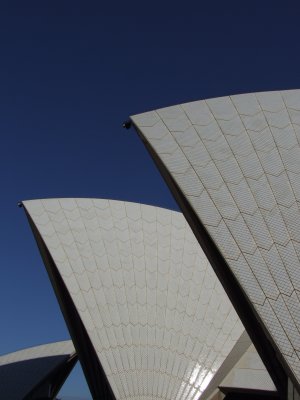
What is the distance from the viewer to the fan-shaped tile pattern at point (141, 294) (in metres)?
13.7

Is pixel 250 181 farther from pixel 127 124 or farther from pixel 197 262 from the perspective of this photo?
pixel 197 262

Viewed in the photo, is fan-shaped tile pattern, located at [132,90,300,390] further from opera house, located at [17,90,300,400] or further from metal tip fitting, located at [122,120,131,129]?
metal tip fitting, located at [122,120,131,129]

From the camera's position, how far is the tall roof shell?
2327 centimetres

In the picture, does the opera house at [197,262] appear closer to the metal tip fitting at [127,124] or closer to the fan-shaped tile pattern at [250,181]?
the fan-shaped tile pattern at [250,181]

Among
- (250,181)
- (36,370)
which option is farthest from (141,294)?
(36,370)

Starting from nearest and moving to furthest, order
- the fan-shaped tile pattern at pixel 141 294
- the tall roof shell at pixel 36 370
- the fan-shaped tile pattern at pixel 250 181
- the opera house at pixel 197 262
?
the fan-shaped tile pattern at pixel 250 181
the opera house at pixel 197 262
the fan-shaped tile pattern at pixel 141 294
the tall roof shell at pixel 36 370

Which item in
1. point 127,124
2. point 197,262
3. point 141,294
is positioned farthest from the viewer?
point 197,262

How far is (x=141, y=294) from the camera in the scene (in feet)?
52.4

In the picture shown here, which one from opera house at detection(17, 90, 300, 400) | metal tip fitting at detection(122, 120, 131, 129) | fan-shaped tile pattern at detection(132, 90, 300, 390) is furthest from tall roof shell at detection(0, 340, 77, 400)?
fan-shaped tile pattern at detection(132, 90, 300, 390)

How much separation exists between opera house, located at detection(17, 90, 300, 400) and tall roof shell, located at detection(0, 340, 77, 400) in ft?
18.3

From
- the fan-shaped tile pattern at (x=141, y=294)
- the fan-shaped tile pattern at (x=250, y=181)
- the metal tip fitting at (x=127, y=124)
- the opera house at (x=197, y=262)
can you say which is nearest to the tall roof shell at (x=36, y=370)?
the opera house at (x=197, y=262)

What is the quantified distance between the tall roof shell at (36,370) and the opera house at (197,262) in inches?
219

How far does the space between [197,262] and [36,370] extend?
1268 cm

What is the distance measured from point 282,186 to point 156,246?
9.85 m
